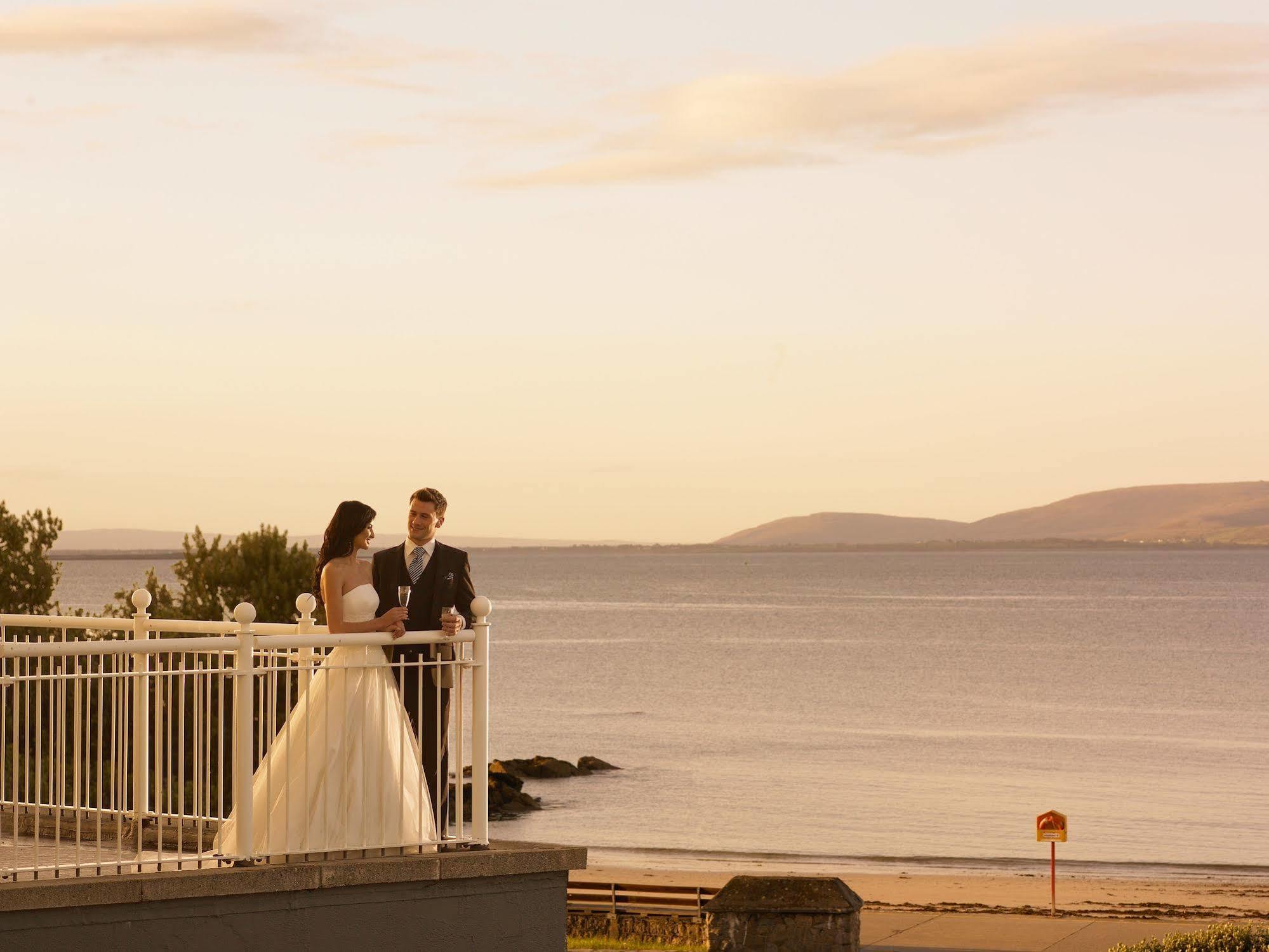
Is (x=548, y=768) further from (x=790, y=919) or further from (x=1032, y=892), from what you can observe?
(x=790, y=919)

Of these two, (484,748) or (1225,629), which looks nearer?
(484,748)

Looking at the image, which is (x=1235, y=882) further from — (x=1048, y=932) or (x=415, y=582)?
(x=415, y=582)

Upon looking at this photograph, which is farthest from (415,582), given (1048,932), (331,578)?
(1048,932)

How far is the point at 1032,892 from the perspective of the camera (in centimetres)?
3319

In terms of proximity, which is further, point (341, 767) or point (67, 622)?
point (67, 622)

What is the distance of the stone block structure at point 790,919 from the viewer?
12242 millimetres

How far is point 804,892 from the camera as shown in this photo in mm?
12328

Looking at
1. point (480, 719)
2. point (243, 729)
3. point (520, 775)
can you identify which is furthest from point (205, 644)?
point (520, 775)

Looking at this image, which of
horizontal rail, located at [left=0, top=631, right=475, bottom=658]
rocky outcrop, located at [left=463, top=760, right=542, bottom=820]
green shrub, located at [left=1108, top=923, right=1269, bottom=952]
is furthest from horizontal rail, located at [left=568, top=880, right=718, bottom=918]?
rocky outcrop, located at [left=463, top=760, right=542, bottom=820]

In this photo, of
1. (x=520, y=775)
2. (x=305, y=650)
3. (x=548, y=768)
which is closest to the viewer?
(x=305, y=650)

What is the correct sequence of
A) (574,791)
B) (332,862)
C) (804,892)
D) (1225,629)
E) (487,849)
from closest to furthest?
1. (332,862)
2. (487,849)
3. (804,892)
4. (574,791)
5. (1225,629)

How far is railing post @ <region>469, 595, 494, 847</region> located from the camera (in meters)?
8.28

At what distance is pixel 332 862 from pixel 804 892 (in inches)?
208

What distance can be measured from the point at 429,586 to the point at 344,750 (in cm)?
102
